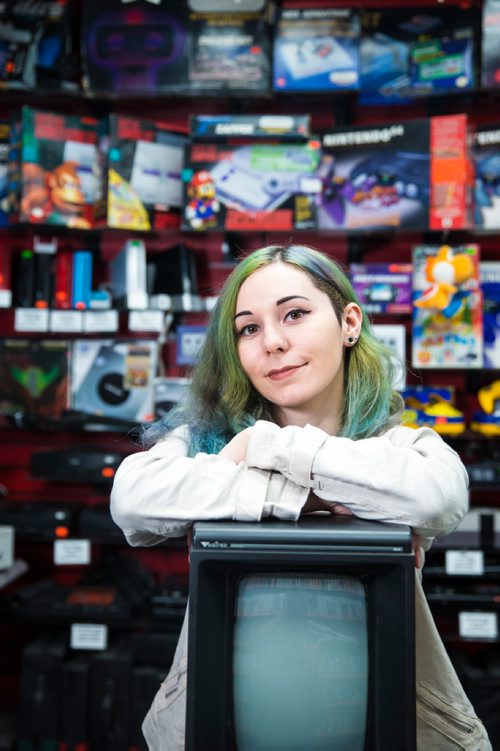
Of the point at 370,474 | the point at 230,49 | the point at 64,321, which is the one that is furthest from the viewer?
the point at 64,321

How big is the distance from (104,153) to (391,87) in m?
1.29

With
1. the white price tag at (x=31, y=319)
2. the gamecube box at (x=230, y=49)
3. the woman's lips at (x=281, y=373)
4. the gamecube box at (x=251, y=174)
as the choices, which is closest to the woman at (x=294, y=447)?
the woman's lips at (x=281, y=373)

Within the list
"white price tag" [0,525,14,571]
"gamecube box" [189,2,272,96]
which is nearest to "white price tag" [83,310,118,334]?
"white price tag" [0,525,14,571]

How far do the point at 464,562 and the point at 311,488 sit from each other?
1.92m

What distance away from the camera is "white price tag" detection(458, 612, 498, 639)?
2.82m

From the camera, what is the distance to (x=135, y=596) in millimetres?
2936

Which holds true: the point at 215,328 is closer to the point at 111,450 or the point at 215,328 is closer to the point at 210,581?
the point at 210,581

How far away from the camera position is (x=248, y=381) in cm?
145

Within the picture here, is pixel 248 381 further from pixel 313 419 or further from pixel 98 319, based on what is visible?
pixel 98 319

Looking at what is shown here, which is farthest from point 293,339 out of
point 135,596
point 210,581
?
point 135,596

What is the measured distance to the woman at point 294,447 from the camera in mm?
1084

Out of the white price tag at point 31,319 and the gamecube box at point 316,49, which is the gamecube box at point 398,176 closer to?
the gamecube box at point 316,49

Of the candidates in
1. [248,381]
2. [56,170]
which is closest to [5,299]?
[56,170]

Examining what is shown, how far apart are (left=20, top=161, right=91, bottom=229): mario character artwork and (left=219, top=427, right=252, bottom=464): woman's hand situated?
6.97 feet
